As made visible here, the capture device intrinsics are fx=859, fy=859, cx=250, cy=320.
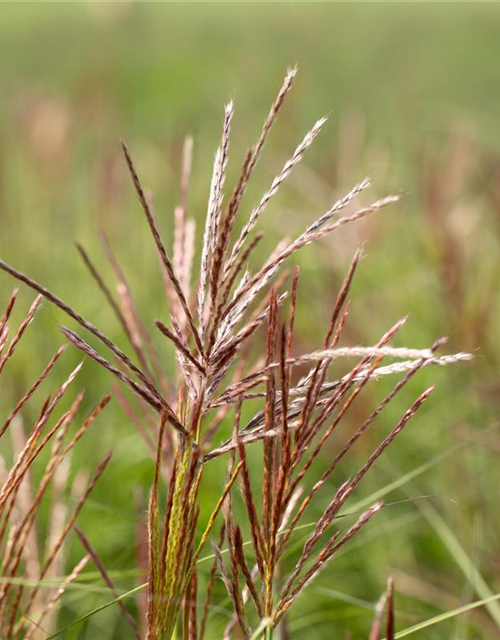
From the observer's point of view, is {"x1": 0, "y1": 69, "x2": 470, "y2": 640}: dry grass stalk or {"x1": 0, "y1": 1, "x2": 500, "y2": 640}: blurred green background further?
{"x1": 0, "y1": 1, "x2": 500, "y2": 640}: blurred green background

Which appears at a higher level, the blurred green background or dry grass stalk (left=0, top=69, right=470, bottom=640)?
the blurred green background

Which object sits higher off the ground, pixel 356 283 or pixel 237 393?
pixel 356 283

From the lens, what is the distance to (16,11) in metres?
14.1

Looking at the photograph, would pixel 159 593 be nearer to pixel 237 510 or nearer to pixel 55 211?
pixel 237 510

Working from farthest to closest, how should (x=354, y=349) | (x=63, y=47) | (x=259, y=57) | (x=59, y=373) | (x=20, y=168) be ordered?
(x=63, y=47) → (x=20, y=168) → (x=259, y=57) → (x=59, y=373) → (x=354, y=349)

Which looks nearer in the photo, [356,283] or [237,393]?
[237,393]

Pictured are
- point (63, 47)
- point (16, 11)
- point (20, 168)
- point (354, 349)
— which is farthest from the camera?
point (16, 11)

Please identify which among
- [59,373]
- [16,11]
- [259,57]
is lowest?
[59,373]

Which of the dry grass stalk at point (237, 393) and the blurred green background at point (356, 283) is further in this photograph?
the blurred green background at point (356, 283)

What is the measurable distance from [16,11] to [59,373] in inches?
501

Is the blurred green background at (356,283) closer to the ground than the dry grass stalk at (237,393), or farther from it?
farther from it

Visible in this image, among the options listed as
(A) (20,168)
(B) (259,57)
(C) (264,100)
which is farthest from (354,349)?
(C) (264,100)

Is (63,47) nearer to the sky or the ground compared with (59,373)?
nearer to the sky

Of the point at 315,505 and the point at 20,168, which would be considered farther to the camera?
the point at 20,168
